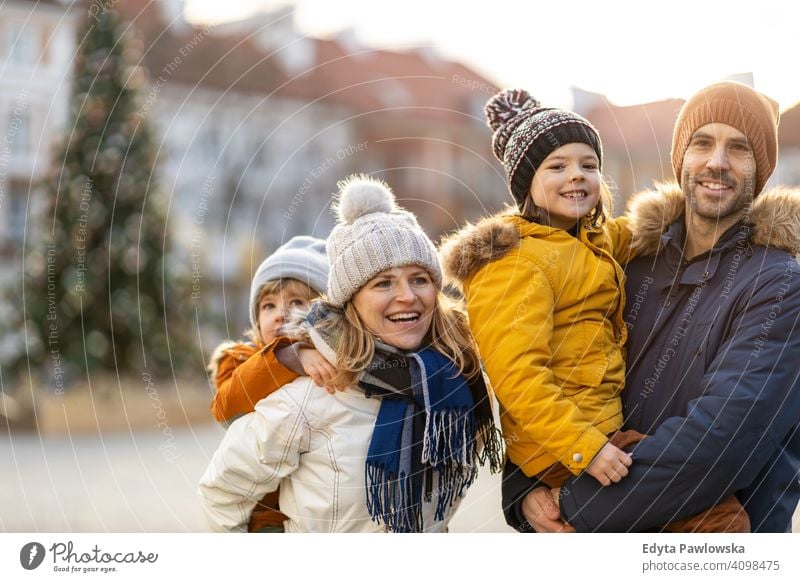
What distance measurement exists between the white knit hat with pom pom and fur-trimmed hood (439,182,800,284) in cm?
8

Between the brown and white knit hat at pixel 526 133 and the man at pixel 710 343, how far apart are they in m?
0.30

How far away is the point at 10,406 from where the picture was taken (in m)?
9.67

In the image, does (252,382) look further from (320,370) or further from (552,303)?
(552,303)

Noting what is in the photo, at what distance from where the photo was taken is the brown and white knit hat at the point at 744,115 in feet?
8.33

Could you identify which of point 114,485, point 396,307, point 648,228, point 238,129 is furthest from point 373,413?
point 238,129

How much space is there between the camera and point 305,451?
104 inches

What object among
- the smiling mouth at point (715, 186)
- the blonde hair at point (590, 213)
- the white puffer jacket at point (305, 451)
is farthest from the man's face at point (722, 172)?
the white puffer jacket at point (305, 451)

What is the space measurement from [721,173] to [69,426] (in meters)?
7.42

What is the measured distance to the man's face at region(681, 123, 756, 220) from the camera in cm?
254

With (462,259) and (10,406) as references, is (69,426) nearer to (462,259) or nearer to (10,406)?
(10,406)

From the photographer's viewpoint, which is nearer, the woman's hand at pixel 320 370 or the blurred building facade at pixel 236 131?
the woman's hand at pixel 320 370

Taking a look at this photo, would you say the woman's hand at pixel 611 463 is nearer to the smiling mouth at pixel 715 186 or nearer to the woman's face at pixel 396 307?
the woman's face at pixel 396 307

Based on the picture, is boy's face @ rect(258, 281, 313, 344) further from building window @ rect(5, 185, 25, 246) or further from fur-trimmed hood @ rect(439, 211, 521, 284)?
building window @ rect(5, 185, 25, 246)

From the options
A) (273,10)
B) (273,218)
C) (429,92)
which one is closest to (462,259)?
(273,10)
